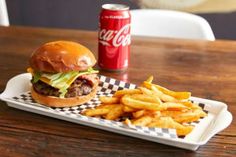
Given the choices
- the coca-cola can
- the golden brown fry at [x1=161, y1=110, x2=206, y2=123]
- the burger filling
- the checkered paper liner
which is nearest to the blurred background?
the coca-cola can

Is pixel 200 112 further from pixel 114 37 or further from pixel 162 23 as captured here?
pixel 162 23

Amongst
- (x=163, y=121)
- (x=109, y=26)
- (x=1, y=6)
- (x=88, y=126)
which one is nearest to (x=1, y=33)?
(x=1, y=6)

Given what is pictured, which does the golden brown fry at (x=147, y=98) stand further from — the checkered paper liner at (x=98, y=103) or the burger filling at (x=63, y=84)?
the burger filling at (x=63, y=84)

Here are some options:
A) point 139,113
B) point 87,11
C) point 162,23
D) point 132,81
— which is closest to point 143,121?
point 139,113

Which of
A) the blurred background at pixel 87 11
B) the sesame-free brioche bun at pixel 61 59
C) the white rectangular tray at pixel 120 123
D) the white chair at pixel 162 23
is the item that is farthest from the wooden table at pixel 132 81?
the blurred background at pixel 87 11

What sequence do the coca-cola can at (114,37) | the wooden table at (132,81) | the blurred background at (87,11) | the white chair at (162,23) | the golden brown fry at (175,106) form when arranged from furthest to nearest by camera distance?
the blurred background at (87,11)
the white chair at (162,23)
the coca-cola can at (114,37)
the golden brown fry at (175,106)
the wooden table at (132,81)

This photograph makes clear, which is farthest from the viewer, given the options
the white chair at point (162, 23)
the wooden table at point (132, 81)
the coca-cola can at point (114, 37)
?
the white chair at point (162, 23)

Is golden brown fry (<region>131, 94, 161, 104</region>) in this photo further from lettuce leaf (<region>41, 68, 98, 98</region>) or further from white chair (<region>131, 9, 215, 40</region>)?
white chair (<region>131, 9, 215, 40</region>)

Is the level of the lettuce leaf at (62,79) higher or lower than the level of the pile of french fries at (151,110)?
higher

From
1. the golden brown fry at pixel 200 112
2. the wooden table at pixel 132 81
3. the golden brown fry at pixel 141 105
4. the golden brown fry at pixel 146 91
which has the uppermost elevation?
the golden brown fry at pixel 146 91
